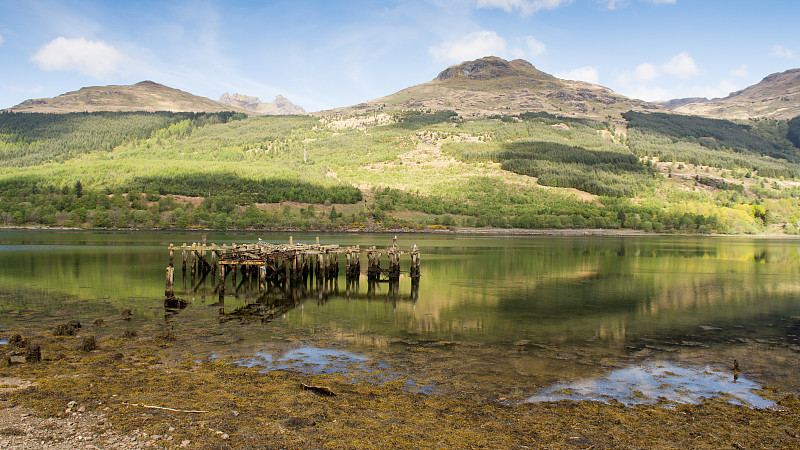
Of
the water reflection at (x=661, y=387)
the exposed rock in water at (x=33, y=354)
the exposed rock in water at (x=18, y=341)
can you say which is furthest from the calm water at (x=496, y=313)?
the exposed rock in water at (x=33, y=354)

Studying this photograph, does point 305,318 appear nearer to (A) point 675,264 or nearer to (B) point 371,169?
(A) point 675,264

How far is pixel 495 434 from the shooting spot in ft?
32.9

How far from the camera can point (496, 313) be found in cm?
2484

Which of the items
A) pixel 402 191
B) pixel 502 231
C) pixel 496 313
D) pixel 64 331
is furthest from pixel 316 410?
pixel 402 191

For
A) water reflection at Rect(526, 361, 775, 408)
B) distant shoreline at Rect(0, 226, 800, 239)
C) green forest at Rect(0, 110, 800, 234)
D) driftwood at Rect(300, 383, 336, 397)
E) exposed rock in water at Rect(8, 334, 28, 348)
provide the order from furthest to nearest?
1. green forest at Rect(0, 110, 800, 234)
2. distant shoreline at Rect(0, 226, 800, 239)
3. exposed rock in water at Rect(8, 334, 28, 348)
4. water reflection at Rect(526, 361, 775, 408)
5. driftwood at Rect(300, 383, 336, 397)

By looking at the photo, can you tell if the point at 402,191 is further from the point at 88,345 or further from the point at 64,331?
the point at 88,345

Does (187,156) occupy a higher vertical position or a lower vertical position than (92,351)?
higher

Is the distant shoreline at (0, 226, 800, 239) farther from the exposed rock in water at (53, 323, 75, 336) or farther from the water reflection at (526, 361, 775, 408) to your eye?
the water reflection at (526, 361, 775, 408)

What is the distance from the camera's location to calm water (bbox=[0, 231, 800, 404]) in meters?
16.4

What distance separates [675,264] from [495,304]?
34109mm

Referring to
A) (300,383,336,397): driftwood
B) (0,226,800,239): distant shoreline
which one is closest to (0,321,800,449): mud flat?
(300,383,336,397): driftwood

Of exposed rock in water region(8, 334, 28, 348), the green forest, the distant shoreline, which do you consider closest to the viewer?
exposed rock in water region(8, 334, 28, 348)

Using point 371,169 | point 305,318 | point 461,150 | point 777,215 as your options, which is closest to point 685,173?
point 777,215

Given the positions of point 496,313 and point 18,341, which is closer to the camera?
point 18,341
